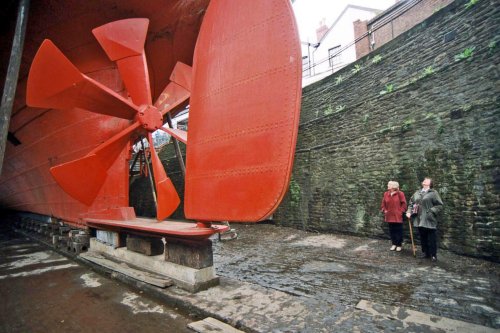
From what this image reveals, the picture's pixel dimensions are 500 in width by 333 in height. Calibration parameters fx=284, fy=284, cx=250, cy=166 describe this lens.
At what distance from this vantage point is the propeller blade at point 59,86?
4.20 meters

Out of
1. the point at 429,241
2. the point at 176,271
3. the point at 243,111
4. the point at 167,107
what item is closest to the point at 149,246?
the point at 176,271

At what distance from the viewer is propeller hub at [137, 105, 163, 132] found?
536 centimetres

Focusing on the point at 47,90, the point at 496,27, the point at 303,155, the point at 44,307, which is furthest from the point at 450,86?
the point at 44,307

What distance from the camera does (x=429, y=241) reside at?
5.31m

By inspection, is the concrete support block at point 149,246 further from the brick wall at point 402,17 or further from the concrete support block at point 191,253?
the brick wall at point 402,17

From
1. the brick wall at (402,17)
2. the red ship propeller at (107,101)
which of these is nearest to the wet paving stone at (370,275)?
the red ship propeller at (107,101)

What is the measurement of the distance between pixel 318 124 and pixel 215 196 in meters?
6.89

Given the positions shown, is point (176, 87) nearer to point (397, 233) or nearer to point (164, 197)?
point (164, 197)

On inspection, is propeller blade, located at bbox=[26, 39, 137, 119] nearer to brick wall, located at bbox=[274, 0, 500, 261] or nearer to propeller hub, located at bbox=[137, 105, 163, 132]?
propeller hub, located at bbox=[137, 105, 163, 132]

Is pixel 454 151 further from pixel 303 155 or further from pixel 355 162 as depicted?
pixel 303 155

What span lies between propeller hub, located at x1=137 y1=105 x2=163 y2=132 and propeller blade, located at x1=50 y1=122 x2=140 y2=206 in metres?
0.13

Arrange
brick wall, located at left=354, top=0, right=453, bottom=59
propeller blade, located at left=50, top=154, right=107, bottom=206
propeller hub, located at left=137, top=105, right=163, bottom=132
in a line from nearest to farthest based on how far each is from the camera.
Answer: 1. propeller blade, located at left=50, top=154, right=107, bottom=206
2. propeller hub, located at left=137, top=105, right=163, bottom=132
3. brick wall, located at left=354, top=0, right=453, bottom=59

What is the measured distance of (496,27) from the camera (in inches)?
206

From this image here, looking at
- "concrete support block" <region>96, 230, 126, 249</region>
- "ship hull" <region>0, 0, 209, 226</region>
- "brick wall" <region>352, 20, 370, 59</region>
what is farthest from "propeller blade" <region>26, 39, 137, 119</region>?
"brick wall" <region>352, 20, 370, 59</region>
